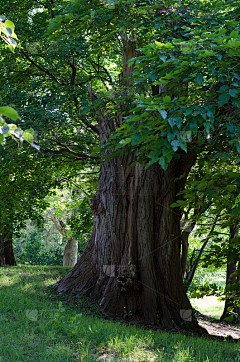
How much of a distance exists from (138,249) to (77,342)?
9.89 ft

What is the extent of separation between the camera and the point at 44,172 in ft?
39.7

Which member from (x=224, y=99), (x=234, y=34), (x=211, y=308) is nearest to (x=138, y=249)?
(x=224, y=99)

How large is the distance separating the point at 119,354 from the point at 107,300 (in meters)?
2.90

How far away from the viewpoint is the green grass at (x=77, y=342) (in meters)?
3.96

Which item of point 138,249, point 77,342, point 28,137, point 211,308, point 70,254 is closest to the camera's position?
point 28,137

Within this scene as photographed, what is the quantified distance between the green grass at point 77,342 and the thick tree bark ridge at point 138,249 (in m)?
1.09

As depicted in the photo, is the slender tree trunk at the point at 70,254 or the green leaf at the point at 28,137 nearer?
the green leaf at the point at 28,137

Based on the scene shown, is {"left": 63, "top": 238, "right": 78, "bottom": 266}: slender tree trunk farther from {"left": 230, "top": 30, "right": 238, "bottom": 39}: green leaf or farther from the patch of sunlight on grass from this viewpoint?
{"left": 230, "top": 30, "right": 238, "bottom": 39}: green leaf

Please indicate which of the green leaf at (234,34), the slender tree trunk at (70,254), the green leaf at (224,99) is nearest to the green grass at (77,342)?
the green leaf at (224,99)

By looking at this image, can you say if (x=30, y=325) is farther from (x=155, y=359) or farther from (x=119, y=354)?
(x=155, y=359)

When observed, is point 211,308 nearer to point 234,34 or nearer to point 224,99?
point 224,99

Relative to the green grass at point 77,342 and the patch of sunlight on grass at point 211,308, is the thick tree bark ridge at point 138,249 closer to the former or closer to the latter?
the green grass at point 77,342

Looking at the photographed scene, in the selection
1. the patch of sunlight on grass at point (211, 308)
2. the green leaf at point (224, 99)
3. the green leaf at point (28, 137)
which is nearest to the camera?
the green leaf at point (28, 137)

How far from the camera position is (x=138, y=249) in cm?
717
